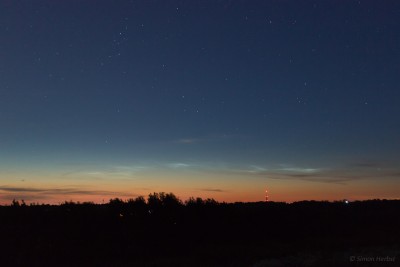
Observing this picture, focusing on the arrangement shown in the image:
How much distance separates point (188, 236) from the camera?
32.0 m

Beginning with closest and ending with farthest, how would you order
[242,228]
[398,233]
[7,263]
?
[7,263] → [398,233] → [242,228]

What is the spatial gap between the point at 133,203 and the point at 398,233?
17.6m

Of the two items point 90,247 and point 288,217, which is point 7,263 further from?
point 288,217

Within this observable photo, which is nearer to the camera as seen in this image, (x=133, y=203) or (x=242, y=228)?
(x=242, y=228)

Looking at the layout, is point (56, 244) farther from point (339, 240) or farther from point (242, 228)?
point (339, 240)

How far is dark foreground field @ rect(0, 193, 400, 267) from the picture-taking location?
23734 millimetres

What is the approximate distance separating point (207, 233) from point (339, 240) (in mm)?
8052

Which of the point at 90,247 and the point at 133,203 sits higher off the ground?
the point at 133,203

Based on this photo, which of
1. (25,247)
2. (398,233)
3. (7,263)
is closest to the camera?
(7,263)

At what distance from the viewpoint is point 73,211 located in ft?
124

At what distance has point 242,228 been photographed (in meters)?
34.8

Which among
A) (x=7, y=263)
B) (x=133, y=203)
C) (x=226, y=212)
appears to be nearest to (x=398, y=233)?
(x=226, y=212)

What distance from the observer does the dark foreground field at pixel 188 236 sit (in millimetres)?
23734

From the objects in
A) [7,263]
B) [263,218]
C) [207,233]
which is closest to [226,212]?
[263,218]
